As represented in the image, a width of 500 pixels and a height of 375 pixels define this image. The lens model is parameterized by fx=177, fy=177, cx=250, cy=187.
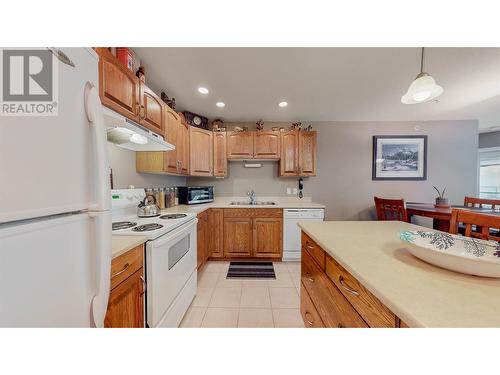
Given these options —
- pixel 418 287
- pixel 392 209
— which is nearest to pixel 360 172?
pixel 392 209

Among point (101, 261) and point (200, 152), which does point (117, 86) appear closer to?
point (101, 261)

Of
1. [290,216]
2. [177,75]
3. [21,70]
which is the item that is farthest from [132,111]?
[290,216]

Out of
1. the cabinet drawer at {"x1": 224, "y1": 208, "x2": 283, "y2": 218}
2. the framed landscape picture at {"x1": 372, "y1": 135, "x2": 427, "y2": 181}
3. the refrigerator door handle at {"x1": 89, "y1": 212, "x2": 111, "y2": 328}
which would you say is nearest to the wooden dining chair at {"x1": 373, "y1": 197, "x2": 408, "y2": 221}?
the framed landscape picture at {"x1": 372, "y1": 135, "x2": 427, "y2": 181}

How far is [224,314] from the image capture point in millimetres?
1641

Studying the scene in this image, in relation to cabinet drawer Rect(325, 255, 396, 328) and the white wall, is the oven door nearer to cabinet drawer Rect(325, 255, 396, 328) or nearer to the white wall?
cabinet drawer Rect(325, 255, 396, 328)

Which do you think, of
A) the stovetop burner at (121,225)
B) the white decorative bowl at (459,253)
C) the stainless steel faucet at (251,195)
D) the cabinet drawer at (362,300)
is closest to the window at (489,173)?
the stainless steel faucet at (251,195)

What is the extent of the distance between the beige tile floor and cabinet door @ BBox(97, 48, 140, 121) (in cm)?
180

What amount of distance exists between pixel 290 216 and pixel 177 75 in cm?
234

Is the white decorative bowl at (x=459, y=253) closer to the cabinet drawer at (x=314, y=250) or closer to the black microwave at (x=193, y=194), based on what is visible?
the cabinet drawer at (x=314, y=250)

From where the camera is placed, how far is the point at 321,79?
204cm

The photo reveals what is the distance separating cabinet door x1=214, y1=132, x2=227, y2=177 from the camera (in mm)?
3041

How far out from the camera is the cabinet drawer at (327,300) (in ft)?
2.47

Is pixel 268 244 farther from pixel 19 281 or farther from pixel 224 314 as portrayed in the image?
pixel 19 281

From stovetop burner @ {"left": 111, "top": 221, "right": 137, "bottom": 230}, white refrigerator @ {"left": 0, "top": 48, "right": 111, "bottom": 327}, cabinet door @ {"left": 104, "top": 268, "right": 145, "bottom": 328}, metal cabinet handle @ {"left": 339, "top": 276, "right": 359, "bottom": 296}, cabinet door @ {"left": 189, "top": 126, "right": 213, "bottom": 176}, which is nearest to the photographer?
white refrigerator @ {"left": 0, "top": 48, "right": 111, "bottom": 327}
